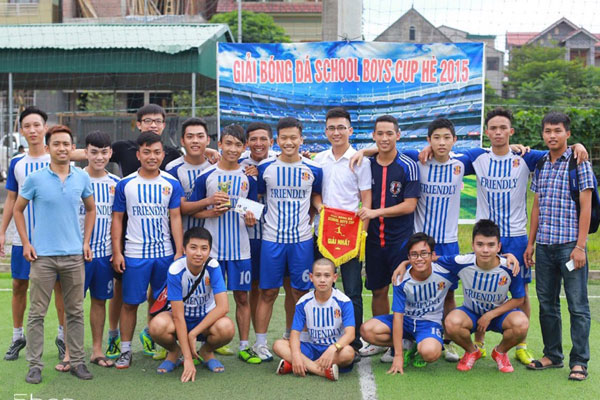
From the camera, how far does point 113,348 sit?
5.14 m

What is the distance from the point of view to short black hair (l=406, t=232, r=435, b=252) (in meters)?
4.77

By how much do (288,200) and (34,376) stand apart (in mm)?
2071

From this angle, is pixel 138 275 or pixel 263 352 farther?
pixel 263 352

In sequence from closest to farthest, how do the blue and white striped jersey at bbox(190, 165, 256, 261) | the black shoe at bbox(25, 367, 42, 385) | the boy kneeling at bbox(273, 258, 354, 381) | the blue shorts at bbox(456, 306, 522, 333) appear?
the black shoe at bbox(25, 367, 42, 385) < the boy kneeling at bbox(273, 258, 354, 381) < the blue shorts at bbox(456, 306, 522, 333) < the blue and white striped jersey at bbox(190, 165, 256, 261)

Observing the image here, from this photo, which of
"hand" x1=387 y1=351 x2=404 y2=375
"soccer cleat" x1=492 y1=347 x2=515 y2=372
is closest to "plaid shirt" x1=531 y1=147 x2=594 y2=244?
"soccer cleat" x1=492 y1=347 x2=515 y2=372

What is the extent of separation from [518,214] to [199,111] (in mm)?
15781

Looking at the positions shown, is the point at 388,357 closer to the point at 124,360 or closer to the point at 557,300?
the point at 557,300

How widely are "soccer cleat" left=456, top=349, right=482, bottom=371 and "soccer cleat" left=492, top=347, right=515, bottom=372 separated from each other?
14 centimetres

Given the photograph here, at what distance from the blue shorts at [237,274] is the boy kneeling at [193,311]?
0.26 m

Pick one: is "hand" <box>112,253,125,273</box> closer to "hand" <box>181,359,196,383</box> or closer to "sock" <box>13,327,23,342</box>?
"hand" <box>181,359,196,383</box>

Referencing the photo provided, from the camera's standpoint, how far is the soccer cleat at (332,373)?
4547 millimetres

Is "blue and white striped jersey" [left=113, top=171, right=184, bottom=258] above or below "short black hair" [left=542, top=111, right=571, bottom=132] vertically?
below

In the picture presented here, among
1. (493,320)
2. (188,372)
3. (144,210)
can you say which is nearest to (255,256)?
(144,210)

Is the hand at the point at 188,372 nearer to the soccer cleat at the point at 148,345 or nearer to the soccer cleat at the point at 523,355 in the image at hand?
the soccer cleat at the point at 148,345
